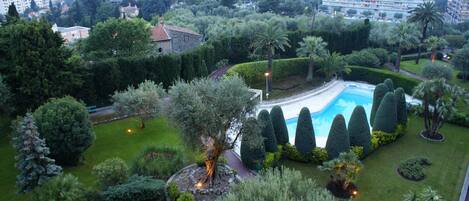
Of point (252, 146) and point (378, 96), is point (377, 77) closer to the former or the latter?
point (378, 96)

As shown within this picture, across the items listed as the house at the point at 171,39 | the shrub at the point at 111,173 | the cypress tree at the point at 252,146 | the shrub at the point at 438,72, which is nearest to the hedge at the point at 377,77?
the shrub at the point at 438,72

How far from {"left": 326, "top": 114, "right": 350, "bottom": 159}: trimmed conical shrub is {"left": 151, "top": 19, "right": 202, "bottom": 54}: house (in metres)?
30.5

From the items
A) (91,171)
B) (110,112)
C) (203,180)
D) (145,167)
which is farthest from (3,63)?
(203,180)

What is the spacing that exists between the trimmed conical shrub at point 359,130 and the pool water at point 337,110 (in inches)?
170

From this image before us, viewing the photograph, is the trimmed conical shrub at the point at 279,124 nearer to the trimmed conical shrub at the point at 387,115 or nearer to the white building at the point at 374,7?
the trimmed conical shrub at the point at 387,115

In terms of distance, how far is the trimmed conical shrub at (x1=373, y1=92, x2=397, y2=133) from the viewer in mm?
27719

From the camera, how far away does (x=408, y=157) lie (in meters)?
26.1

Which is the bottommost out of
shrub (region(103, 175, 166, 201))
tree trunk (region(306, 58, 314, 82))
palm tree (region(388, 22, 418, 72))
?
shrub (region(103, 175, 166, 201))

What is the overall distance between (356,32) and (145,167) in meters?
45.0

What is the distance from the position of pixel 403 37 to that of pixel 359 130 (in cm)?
2891

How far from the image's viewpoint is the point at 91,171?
2292 centimetres

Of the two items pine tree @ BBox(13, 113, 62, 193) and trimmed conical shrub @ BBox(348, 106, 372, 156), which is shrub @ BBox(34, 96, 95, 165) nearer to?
pine tree @ BBox(13, 113, 62, 193)

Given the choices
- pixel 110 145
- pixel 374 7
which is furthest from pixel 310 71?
pixel 374 7

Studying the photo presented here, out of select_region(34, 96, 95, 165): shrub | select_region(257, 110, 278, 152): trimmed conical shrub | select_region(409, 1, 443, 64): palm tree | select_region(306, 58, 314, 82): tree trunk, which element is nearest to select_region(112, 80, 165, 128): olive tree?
select_region(34, 96, 95, 165): shrub
